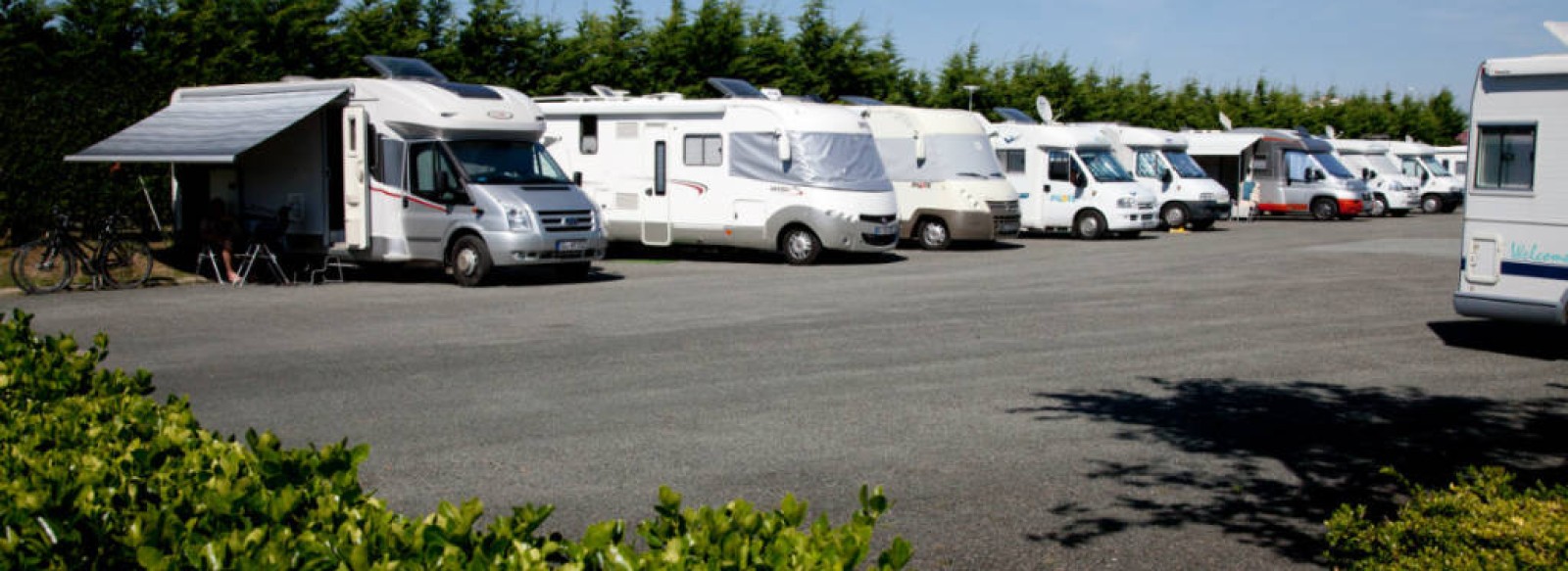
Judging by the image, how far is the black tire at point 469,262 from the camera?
16.2m

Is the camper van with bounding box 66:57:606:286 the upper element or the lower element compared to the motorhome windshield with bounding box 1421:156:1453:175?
lower

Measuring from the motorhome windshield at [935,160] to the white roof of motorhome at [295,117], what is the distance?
25.9 feet

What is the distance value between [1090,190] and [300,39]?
1481cm

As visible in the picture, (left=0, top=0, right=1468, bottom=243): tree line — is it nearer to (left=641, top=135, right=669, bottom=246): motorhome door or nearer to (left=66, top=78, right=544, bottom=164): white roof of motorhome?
(left=66, top=78, right=544, bottom=164): white roof of motorhome

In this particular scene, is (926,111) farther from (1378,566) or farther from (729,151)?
(1378,566)

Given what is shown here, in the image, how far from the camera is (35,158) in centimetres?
1748

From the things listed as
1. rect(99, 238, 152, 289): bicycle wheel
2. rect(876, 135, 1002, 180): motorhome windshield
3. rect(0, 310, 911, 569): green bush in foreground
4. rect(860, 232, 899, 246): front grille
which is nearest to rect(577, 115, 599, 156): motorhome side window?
rect(860, 232, 899, 246): front grille

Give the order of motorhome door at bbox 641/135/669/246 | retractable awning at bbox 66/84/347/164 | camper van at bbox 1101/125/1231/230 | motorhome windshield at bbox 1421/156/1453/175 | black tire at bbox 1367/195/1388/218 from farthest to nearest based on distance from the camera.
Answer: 1. motorhome windshield at bbox 1421/156/1453/175
2. black tire at bbox 1367/195/1388/218
3. camper van at bbox 1101/125/1231/230
4. motorhome door at bbox 641/135/669/246
5. retractable awning at bbox 66/84/347/164

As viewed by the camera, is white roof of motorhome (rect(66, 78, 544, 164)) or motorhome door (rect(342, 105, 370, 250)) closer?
white roof of motorhome (rect(66, 78, 544, 164))

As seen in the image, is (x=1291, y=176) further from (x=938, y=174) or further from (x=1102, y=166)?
(x=938, y=174)

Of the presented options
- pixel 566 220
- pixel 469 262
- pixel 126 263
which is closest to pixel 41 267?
pixel 126 263

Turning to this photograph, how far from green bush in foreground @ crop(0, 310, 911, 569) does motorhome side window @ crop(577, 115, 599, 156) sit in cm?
1750

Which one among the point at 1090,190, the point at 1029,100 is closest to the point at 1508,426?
the point at 1090,190

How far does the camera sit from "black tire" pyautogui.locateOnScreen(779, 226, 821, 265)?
778 inches
